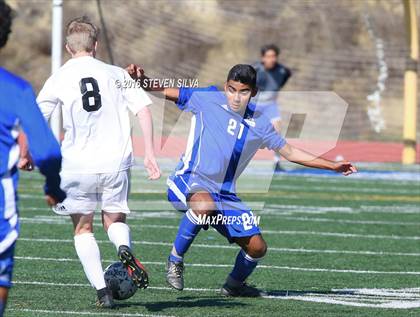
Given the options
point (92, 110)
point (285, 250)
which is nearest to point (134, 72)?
point (92, 110)

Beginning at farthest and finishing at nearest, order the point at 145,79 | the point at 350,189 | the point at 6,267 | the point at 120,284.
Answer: the point at 350,189 → the point at 145,79 → the point at 120,284 → the point at 6,267

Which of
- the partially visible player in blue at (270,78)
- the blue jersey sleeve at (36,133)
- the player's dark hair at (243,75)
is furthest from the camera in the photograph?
the partially visible player in blue at (270,78)

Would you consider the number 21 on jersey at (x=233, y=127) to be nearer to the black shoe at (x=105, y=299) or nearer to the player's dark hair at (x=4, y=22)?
the black shoe at (x=105, y=299)

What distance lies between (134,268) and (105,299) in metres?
0.35

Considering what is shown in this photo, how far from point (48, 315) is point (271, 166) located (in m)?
12.6

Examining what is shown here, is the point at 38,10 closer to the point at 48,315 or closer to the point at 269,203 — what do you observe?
the point at 269,203

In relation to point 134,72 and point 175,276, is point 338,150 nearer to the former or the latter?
point 175,276

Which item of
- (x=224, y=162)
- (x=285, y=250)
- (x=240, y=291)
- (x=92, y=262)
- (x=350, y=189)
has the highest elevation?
(x=224, y=162)

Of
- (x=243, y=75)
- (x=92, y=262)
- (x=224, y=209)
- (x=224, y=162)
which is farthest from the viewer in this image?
(x=224, y=162)

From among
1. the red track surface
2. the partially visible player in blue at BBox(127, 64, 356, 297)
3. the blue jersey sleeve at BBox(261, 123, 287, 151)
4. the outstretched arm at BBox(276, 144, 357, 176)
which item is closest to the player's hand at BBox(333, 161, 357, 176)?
the outstretched arm at BBox(276, 144, 357, 176)

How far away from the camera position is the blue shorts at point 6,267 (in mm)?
4539

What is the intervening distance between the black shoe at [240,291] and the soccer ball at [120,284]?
89 centimetres

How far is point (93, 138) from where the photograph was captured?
265 inches

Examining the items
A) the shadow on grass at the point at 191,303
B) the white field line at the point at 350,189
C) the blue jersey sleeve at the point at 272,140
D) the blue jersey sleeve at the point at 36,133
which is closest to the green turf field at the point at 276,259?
the shadow on grass at the point at 191,303
